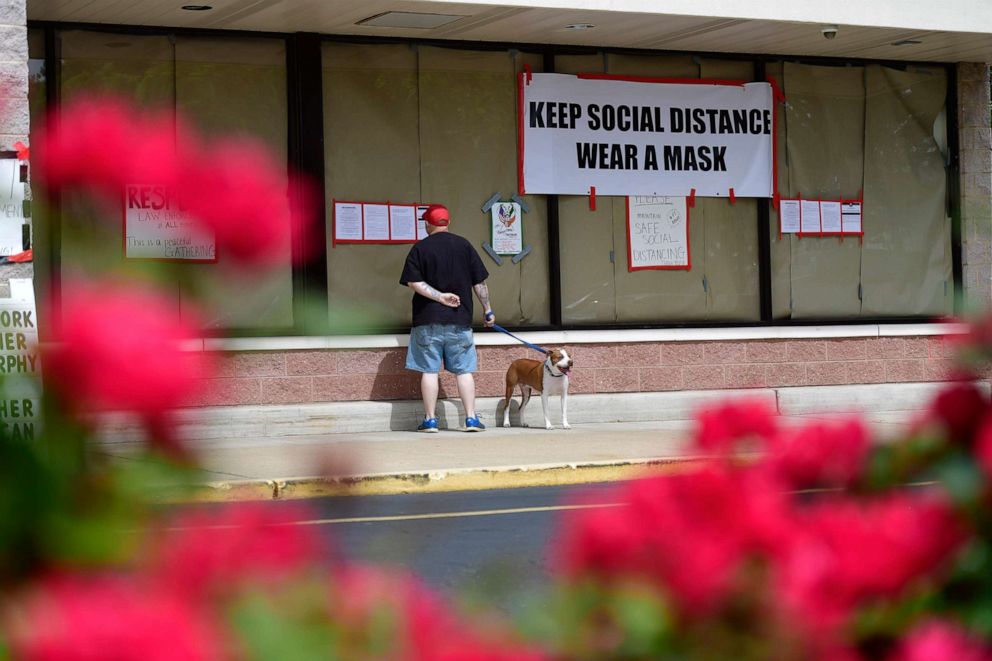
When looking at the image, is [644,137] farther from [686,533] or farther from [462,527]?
[686,533]

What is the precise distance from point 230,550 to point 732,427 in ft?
1.97

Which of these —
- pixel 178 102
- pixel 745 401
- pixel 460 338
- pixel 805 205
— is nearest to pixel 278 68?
pixel 178 102

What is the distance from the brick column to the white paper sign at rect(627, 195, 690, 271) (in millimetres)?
3282

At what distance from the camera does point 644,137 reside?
53.0 feet

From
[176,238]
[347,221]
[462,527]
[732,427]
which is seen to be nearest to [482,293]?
[347,221]

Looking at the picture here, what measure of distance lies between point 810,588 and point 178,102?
541 inches

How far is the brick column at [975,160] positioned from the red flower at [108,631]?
17.2m

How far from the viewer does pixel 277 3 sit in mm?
13672

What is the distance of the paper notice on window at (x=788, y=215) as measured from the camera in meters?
16.9

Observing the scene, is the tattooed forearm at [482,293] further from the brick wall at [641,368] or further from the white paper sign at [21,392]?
the white paper sign at [21,392]

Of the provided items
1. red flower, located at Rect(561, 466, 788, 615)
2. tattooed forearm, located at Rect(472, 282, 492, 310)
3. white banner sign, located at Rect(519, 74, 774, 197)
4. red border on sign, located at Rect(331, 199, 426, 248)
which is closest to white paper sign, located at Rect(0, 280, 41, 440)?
red flower, located at Rect(561, 466, 788, 615)

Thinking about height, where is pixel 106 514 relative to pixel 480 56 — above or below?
below

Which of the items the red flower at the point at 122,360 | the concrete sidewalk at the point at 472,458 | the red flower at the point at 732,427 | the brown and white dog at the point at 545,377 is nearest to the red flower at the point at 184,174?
the red flower at the point at 122,360

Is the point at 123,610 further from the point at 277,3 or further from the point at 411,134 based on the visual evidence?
the point at 411,134
